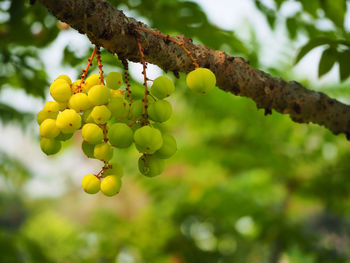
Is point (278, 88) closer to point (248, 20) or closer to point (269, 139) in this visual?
point (269, 139)

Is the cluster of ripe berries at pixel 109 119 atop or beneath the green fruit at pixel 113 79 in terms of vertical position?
beneath

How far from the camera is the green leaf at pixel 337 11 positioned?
95cm

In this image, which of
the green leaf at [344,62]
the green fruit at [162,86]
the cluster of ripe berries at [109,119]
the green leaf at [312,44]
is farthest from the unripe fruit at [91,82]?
the green leaf at [344,62]

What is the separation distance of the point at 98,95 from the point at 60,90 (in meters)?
0.07

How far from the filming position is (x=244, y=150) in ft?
8.80

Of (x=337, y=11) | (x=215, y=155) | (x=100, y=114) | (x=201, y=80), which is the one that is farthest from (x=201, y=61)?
(x=215, y=155)

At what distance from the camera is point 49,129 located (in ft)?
1.89

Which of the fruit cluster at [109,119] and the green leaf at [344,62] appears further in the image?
the green leaf at [344,62]

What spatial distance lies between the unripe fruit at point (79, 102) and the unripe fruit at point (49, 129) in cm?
5

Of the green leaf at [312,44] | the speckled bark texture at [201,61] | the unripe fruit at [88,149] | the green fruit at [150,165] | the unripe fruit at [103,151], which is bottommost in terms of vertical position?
the green fruit at [150,165]

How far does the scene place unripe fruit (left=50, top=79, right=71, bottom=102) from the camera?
0.57 metres

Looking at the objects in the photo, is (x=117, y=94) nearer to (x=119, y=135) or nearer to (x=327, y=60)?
(x=119, y=135)

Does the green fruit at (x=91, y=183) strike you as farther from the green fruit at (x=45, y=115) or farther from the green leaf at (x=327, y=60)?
the green leaf at (x=327, y=60)


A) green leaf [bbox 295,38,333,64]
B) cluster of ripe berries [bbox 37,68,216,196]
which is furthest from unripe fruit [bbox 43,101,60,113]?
green leaf [bbox 295,38,333,64]
